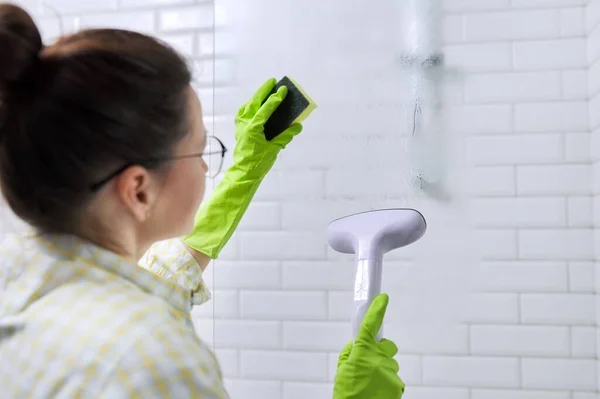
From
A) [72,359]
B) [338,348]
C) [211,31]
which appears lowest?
[338,348]

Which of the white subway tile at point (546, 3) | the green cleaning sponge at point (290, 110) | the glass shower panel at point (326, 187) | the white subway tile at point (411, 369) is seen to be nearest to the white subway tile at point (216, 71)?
the glass shower panel at point (326, 187)

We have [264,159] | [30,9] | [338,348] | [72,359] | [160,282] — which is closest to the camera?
[72,359]

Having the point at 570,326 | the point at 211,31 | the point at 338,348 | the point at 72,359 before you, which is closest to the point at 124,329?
the point at 72,359

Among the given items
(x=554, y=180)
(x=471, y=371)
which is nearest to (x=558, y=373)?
(x=471, y=371)

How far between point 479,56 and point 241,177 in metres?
0.61

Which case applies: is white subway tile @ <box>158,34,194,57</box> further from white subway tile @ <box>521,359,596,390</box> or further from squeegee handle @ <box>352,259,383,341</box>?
white subway tile @ <box>521,359,596,390</box>

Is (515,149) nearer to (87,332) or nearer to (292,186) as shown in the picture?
(292,186)

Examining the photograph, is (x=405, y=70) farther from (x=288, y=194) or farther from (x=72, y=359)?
(x=72, y=359)

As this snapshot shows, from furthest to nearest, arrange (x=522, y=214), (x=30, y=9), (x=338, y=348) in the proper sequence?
(x=30, y=9), (x=338, y=348), (x=522, y=214)

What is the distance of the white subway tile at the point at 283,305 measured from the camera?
1.61m

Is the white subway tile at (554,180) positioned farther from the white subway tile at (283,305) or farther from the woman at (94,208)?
the woman at (94,208)

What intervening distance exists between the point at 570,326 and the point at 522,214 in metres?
0.26

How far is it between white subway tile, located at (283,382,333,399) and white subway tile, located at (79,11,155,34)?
0.99 meters

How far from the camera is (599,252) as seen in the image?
1.40 m
